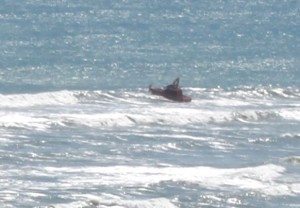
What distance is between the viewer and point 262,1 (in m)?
84.2

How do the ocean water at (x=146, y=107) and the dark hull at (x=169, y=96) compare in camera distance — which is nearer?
the ocean water at (x=146, y=107)

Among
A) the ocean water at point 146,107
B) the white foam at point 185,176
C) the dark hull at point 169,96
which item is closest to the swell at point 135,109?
the ocean water at point 146,107

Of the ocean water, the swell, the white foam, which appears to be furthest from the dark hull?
the white foam

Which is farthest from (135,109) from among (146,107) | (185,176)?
(185,176)

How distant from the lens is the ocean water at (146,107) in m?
28.2

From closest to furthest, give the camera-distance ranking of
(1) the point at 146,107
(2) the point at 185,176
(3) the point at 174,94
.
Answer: (2) the point at 185,176
(1) the point at 146,107
(3) the point at 174,94

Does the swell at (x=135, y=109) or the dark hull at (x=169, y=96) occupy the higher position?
the dark hull at (x=169, y=96)

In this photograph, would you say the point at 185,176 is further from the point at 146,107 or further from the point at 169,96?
the point at 169,96

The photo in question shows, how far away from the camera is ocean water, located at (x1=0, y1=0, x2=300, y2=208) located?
28.2 meters

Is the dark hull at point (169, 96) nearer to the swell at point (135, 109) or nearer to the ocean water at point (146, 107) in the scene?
the swell at point (135, 109)

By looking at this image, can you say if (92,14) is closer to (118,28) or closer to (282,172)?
(118,28)

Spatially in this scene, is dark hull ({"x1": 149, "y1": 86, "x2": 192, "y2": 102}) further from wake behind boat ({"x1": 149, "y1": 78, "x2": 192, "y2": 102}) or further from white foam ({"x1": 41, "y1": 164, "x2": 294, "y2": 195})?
white foam ({"x1": 41, "y1": 164, "x2": 294, "y2": 195})

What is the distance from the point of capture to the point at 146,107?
41.4m

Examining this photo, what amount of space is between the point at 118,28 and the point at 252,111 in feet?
87.2
